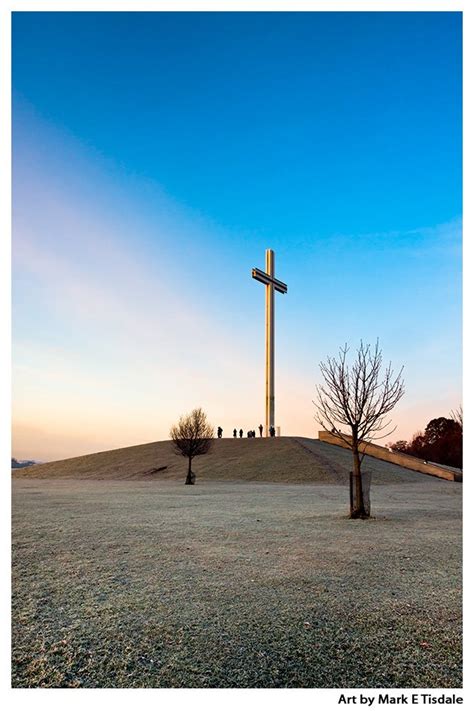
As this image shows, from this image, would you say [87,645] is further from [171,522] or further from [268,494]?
[268,494]

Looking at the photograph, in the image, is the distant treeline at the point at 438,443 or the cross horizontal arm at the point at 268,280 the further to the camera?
the distant treeline at the point at 438,443

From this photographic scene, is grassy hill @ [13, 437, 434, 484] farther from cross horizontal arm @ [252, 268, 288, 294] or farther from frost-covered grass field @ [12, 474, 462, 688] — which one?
frost-covered grass field @ [12, 474, 462, 688]

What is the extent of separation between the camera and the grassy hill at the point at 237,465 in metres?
38.6

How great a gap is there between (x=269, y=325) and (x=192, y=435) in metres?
17.9

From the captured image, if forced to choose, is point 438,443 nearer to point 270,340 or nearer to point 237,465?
point 270,340

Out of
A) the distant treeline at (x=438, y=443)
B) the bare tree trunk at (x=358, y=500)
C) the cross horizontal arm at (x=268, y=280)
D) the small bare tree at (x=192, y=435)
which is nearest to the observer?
the bare tree trunk at (x=358, y=500)

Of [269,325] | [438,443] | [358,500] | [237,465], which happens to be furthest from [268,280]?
[438,443]

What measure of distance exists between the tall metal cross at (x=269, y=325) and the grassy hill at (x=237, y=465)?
3414 millimetres

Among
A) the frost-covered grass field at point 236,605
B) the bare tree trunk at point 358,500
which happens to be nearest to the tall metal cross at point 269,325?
the bare tree trunk at point 358,500

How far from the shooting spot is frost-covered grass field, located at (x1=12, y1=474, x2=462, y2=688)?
17.9 ft

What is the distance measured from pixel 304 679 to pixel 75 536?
9.67 metres

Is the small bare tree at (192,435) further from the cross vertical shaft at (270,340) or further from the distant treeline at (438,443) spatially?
the distant treeline at (438,443)

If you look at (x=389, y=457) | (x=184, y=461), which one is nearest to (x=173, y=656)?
(x=184, y=461)

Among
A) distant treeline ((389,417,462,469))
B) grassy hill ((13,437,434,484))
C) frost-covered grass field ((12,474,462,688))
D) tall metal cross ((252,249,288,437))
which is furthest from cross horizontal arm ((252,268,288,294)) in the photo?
frost-covered grass field ((12,474,462,688))
